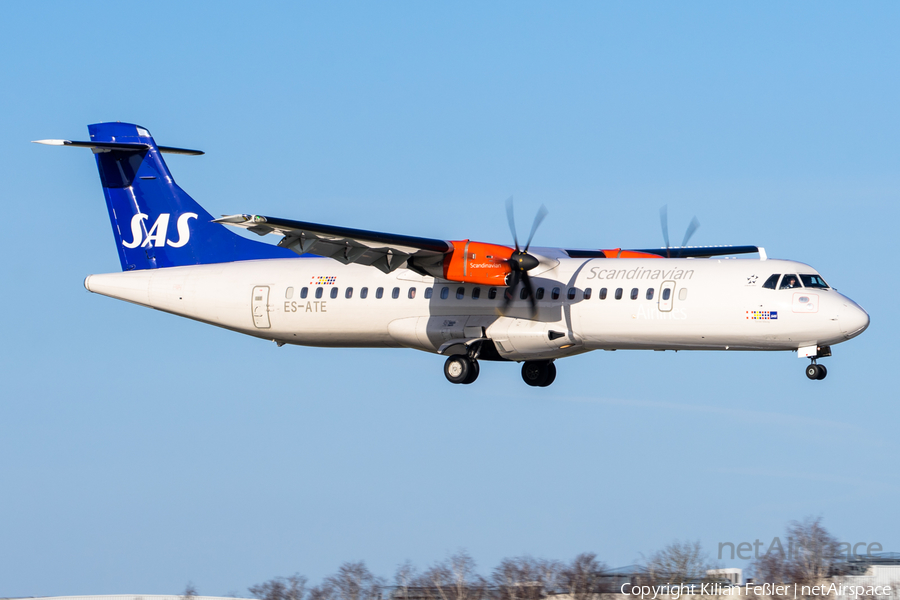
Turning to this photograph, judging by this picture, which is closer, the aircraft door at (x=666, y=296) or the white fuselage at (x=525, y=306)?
the white fuselage at (x=525, y=306)

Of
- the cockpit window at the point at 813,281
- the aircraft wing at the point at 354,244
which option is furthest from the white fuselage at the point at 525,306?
the aircraft wing at the point at 354,244

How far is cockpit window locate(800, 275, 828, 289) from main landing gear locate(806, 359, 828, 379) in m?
1.48

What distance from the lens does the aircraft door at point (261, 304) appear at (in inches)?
1021

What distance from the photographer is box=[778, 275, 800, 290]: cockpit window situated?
21.4 m

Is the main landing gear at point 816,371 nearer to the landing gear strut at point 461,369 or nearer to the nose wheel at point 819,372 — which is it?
the nose wheel at point 819,372

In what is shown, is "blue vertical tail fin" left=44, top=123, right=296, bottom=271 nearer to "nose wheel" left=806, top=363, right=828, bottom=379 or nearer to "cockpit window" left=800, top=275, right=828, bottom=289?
"cockpit window" left=800, top=275, right=828, bottom=289

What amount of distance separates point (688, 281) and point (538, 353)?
11.7 feet

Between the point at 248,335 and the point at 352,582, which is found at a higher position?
the point at 248,335

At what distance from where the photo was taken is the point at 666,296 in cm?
2223

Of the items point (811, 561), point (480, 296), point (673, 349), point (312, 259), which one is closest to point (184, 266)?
point (312, 259)

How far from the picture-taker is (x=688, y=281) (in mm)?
22234

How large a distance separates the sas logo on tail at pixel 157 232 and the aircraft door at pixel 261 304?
9.81 ft

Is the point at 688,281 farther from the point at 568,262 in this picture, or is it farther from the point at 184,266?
the point at 184,266

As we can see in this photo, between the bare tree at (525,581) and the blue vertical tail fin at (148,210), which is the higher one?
the blue vertical tail fin at (148,210)
